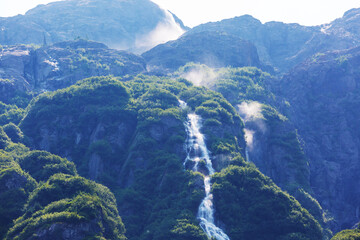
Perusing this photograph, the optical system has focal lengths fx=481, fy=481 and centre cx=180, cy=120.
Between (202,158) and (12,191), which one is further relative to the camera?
(202,158)

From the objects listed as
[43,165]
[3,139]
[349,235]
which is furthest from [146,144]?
[349,235]

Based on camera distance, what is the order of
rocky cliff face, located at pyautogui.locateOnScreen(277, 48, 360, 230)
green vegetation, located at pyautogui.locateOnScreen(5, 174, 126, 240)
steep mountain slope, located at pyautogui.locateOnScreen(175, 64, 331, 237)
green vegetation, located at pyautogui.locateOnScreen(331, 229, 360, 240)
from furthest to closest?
rocky cliff face, located at pyautogui.locateOnScreen(277, 48, 360, 230)
steep mountain slope, located at pyautogui.locateOnScreen(175, 64, 331, 237)
green vegetation, located at pyautogui.locateOnScreen(331, 229, 360, 240)
green vegetation, located at pyautogui.locateOnScreen(5, 174, 126, 240)

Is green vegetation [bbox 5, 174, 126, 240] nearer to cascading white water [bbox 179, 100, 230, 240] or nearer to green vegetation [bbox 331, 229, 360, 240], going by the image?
cascading white water [bbox 179, 100, 230, 240]

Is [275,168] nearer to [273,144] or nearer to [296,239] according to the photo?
[273,144]

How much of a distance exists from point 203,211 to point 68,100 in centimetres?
6992

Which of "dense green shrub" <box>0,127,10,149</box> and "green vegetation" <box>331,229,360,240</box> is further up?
"green vegetation" <box>331,229,360,240</box>

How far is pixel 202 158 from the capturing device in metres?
136

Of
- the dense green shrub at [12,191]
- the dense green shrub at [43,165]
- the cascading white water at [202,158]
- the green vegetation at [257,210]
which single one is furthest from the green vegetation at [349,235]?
the dense green shrub at [12,191]

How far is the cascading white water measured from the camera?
11056 cm

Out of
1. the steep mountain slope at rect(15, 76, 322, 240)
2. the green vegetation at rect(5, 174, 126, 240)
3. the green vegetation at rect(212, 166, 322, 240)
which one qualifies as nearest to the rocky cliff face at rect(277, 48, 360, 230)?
the steep mountain slope at rect(15, 76, 322, 240)

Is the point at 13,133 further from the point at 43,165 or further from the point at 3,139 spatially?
the point at 43,165

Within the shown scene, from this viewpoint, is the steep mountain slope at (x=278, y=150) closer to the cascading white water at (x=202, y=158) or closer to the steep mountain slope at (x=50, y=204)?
the cascading white water at (x=202, y=158)

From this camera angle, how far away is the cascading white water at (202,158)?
111m

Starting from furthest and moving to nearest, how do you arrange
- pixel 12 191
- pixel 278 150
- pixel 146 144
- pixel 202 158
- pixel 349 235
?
pixel 278 150 < pixel 146 144 < pixel 202 158 < pixel 12 191 < pixel 349 235
